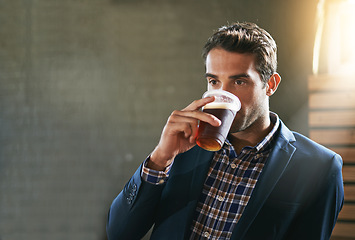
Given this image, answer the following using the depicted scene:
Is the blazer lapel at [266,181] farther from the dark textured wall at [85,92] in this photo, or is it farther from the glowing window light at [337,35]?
the dark textured wall at [85,92]

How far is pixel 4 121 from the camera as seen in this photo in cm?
302

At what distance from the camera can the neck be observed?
1515 mm

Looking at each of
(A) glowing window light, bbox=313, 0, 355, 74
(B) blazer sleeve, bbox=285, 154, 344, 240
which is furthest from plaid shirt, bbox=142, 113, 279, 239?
(A) glowing window light, bbox=313, 0, 355, 74

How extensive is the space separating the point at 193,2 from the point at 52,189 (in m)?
1.88

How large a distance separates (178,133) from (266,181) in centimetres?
37

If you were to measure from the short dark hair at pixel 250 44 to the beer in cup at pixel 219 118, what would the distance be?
0.35m

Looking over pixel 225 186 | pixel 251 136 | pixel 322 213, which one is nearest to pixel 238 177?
pixel 225 186

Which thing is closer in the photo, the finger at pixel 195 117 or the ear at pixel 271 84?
the finger at pixel 195 117

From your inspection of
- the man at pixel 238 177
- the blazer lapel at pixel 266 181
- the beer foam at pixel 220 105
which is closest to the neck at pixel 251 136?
the man at pixel 238 177

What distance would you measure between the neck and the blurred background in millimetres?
1142

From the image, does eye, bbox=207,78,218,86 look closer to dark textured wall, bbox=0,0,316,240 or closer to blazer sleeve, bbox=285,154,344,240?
blazer sleeve, bbox=285,154,344,240

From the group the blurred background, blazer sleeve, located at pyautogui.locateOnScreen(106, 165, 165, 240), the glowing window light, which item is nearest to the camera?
blazer sleeve, located at pyautogui.locateOnScreen(106, 165, 165, 240)

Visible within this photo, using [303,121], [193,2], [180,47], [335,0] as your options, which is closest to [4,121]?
[180,47]

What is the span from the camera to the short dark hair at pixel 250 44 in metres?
1.48
